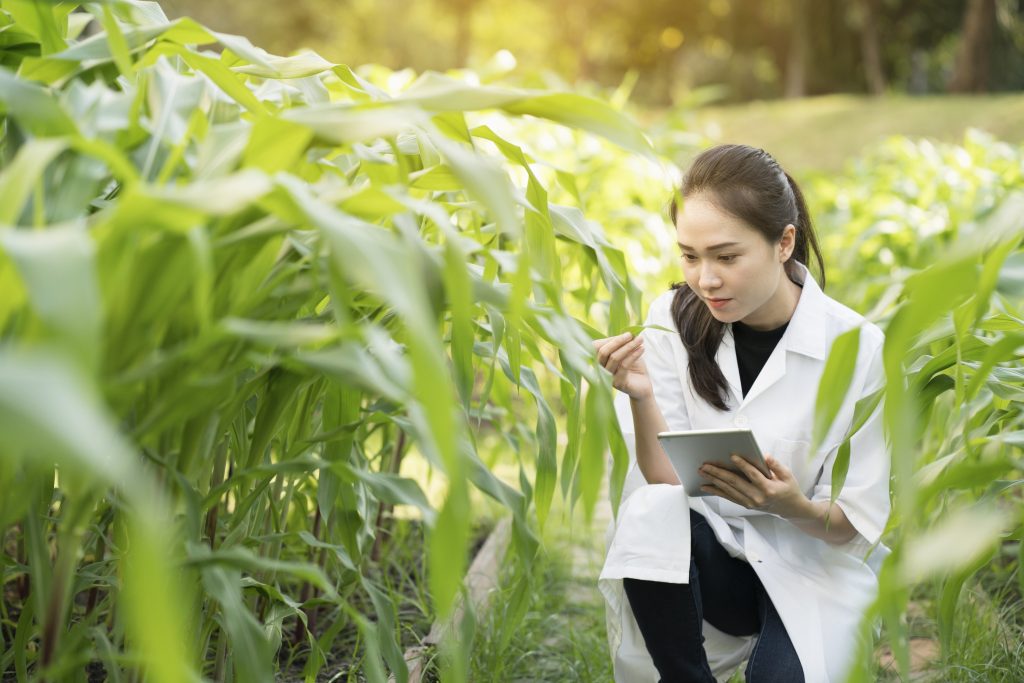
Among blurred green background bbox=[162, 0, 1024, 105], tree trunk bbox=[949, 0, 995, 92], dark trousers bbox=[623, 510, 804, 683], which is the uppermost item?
dark trousers bbox=[623, 510, 804, 683]

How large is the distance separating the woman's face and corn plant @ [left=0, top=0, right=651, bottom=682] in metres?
0.48

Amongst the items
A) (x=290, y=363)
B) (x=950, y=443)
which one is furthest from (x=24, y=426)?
(x=950, y=443)

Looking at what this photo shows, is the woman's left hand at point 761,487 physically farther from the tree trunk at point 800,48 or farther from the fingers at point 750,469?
the tree trunk at point 800,48

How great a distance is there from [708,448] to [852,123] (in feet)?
41.3

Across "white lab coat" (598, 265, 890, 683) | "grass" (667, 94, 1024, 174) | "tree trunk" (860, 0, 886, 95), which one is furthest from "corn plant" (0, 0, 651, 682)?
"tree trunk" (860, 0, 886, 95)

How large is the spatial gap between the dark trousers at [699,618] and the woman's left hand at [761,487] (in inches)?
7.1

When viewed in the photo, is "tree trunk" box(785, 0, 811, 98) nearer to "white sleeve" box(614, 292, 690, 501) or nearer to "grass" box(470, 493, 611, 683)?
"grass" box(470, 493, 611, 683)

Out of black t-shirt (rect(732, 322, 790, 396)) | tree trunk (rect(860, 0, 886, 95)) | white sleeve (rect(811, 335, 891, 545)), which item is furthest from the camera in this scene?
tree trunk (rect(860, 0, 886, 95))

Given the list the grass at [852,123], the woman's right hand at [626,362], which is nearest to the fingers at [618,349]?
the woman's right hand at [626,362]

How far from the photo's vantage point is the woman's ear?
2.02 metres

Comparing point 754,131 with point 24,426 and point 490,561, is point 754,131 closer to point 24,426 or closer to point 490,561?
point 490,561

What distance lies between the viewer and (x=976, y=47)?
15875 mm

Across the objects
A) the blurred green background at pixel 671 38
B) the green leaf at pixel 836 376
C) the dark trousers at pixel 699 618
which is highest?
the green leaf at pixel 836 376

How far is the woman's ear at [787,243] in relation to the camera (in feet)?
6.63
